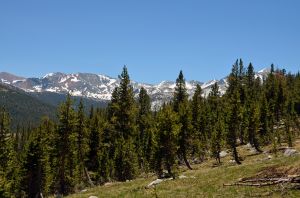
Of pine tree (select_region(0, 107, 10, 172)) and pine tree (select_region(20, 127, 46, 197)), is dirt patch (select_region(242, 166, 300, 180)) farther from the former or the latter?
pine tree (select_region(20, 127, 46, 197))

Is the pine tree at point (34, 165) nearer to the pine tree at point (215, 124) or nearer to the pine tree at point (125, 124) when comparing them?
the pine tree at point (125, 124)

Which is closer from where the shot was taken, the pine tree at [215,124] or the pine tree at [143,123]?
the pine tree at [215,124]

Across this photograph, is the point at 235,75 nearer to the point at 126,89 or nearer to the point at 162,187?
the point at 126,89

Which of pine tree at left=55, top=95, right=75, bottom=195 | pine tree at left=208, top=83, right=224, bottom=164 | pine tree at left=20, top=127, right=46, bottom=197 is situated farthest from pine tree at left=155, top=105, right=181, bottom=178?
pine tree at left=20, top=127, right=46, bottom=197

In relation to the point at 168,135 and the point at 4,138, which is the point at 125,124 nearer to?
the point at 168,135

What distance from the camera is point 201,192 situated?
31.0 meters

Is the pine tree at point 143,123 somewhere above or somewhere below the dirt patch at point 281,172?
above

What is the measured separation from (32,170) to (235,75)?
88.6 meters

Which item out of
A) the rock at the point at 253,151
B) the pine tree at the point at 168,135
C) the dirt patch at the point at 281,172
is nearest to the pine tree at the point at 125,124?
the pine tree at the point at 168,135

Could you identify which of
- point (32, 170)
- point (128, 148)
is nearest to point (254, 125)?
point (128, 148)

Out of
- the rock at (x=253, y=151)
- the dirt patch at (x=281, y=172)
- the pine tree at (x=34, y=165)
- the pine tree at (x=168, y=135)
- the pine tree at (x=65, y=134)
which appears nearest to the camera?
the dirt patch at (x=281, y=172)

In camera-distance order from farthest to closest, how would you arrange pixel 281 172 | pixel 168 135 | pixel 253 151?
→ 1. pixel 253 151
2. pixel 168 135
3. pixel 281 172

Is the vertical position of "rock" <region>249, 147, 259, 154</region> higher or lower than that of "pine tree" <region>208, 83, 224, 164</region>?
lower

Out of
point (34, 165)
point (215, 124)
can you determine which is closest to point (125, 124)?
point (34, 165)
